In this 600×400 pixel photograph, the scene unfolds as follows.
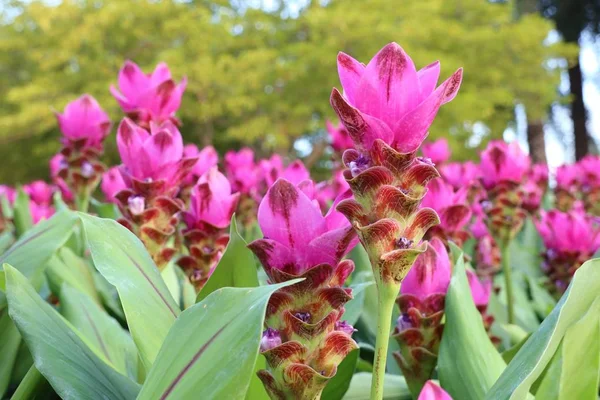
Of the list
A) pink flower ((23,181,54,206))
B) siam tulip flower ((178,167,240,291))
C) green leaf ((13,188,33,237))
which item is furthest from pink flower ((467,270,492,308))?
pink flower ((23,181,54,206))

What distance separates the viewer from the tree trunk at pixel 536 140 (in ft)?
58.6

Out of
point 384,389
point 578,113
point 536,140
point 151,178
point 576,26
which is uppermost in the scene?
point 151,178

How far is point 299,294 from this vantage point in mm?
881

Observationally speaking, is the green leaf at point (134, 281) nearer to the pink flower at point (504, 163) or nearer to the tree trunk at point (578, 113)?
the pink flower at point (504, 163)

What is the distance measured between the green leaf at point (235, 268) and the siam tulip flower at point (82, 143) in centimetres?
147

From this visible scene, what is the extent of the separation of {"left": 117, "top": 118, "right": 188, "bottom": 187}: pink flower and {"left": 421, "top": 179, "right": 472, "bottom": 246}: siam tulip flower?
2.28 feet

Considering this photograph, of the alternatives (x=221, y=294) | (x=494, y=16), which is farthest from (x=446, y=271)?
(x=494, y=16)

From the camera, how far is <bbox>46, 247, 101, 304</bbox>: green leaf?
160 centimetres

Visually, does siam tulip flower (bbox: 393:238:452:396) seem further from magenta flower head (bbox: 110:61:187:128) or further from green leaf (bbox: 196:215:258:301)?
magenta flower head (bbox: 110:61:187:128)

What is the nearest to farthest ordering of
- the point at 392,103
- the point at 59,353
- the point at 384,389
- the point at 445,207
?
the point at 392,103 < the point at 59,353 < the point at 384,389 < the point at 445,207

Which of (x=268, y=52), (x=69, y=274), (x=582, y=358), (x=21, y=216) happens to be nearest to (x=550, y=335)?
(x=582, y=358)

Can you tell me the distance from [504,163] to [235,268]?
58.6 inches

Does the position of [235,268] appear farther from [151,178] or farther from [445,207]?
[445,207]

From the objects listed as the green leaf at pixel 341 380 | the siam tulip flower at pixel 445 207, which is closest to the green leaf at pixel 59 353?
the green leaf at pixel 341 380
